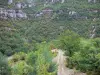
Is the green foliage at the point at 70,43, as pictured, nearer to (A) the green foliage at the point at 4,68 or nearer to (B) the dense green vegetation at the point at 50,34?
(B) the dense green vegetation at the point at 50,34

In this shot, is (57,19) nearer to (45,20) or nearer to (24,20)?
(45,20)

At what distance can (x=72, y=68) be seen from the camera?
872 inches

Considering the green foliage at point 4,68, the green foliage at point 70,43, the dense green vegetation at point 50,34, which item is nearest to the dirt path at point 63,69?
the dense green vegetation at point 50,34

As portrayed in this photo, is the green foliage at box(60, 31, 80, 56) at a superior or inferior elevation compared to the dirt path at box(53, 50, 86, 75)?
superior

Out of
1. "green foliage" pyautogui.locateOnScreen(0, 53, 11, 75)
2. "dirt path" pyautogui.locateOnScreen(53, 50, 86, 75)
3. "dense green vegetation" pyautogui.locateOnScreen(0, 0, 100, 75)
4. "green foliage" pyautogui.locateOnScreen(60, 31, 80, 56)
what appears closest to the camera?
"dense green vegetation" pyautogui.locateOnScreen(0, 0, 100, 75)

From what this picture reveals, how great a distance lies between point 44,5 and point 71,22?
879 inches

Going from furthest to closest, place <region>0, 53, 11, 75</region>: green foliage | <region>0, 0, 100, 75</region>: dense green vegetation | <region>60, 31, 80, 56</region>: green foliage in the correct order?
<region>60, 31, 80, 56</region>: green foliage < <region>0, 53, 11, 75</region>: green foliage < <region>0, 0, 100, 75</region>: dense green vegetation

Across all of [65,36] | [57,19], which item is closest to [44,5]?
[57,19]

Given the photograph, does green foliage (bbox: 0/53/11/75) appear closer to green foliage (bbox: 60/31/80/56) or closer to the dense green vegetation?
the dense green vegetation

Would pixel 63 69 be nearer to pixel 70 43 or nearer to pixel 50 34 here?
pixel 70 43

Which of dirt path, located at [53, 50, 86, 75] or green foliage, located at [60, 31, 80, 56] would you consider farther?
green foliage, located at [60, 31, 80, 56]

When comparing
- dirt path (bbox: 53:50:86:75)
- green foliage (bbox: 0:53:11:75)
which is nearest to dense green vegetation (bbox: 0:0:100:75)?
green foliage (bbox: 0:53:11:75)

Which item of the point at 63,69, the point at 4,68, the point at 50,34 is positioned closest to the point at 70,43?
the point at 63,69

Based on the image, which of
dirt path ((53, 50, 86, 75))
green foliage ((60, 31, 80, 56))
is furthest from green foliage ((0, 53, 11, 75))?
green foliage ((60, 31, 80, 56))
